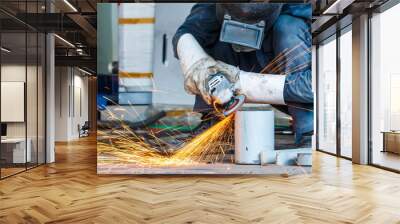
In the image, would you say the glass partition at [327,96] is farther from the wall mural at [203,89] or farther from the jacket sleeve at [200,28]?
the jacket sleeve at [200,28]

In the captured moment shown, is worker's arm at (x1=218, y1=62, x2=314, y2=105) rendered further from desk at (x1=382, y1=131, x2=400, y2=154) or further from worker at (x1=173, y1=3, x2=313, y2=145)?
desk at (x1=382, y1=131, x2=400, y2=154)

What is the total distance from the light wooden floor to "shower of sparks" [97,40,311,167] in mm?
305

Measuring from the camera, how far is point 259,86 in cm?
634

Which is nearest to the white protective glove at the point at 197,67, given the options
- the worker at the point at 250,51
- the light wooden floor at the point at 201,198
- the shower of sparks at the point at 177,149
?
the worker at the point at 250,51

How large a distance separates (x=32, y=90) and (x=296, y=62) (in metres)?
4.94

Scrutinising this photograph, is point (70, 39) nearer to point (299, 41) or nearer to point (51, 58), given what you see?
point (51, 58)

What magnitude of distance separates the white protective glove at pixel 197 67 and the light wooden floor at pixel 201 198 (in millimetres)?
1510

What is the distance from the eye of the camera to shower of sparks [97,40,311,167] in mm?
6340

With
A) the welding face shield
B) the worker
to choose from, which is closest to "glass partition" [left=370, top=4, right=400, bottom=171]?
the worker

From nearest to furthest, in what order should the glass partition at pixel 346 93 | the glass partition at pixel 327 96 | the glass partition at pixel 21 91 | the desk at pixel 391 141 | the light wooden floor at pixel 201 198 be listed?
the light wooden floor at pixel 201 198
the glass partition at pixel 21 91
the desk at pixel 391 141
the glass partition at pixel 346 93
the glass partition at pixel 327 96

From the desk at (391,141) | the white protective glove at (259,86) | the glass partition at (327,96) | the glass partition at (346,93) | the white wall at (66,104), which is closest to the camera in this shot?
the white protective glove at (259,86)

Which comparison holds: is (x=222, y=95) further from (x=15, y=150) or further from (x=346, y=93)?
(x=346, y=93)

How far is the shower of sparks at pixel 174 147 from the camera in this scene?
6.34 metres

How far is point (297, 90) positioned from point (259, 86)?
25.1 inches
